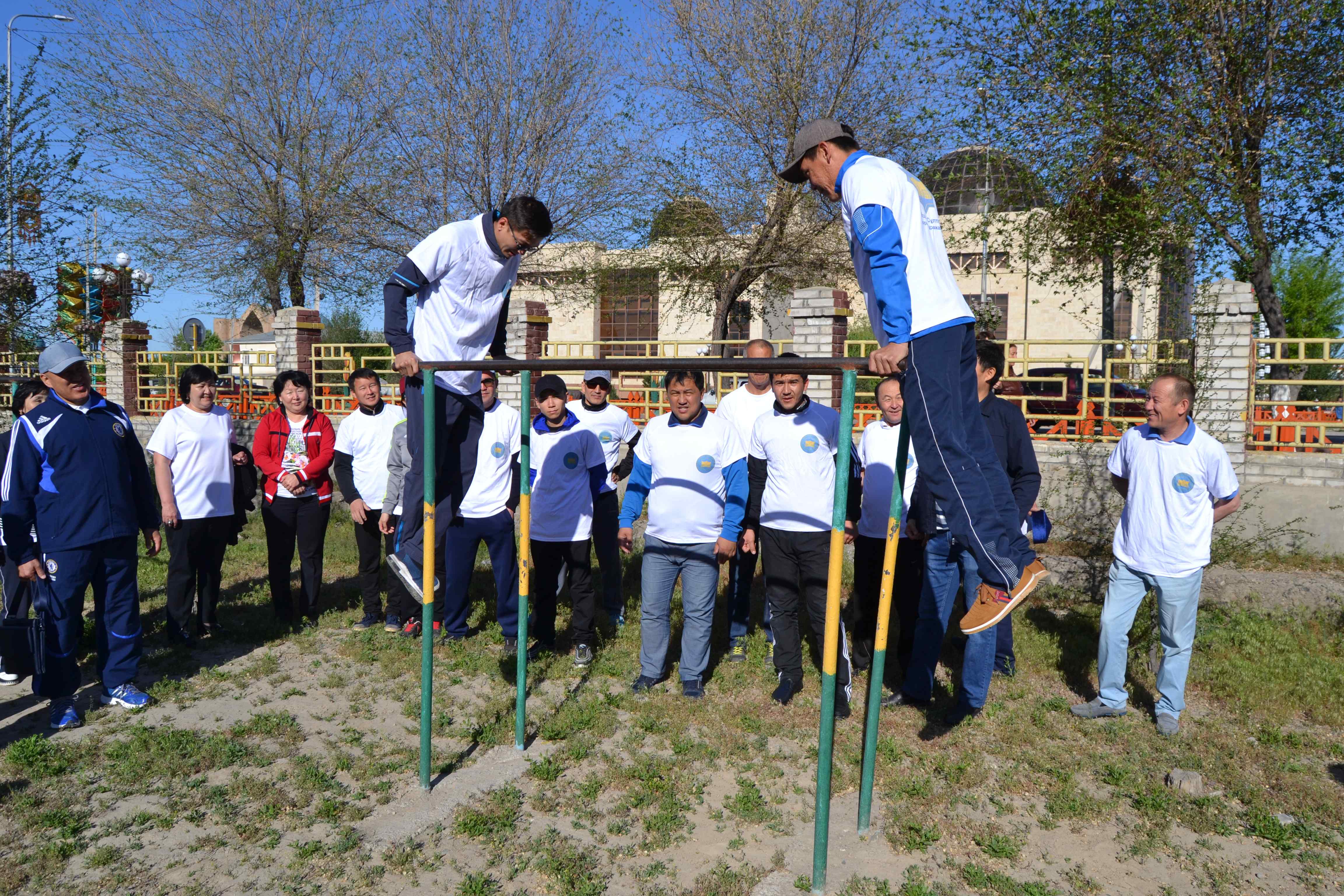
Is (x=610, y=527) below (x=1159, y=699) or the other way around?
the other way around

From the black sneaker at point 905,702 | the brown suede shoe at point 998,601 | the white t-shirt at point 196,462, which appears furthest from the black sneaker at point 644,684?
the white t-shirt at point 196,462

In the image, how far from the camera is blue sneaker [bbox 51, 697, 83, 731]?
193 inches

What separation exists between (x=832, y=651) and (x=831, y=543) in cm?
51

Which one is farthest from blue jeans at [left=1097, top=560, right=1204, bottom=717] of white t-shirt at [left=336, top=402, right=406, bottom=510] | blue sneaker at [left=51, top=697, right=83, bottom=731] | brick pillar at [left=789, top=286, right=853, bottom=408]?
brick pillar at [left=789, top=286, right=853, bottom=408]

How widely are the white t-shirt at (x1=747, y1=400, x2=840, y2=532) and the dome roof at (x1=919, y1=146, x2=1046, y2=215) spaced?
10074 millimetres

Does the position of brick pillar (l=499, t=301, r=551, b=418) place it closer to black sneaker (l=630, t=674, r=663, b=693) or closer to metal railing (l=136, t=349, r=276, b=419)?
metal railing (l=136, t=349, r=276, b=419)

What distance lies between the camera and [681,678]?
18.3 ft

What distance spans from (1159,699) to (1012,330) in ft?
121

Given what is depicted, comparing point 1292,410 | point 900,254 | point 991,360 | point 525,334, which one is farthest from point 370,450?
point 1292,410

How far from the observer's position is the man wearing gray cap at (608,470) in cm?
707

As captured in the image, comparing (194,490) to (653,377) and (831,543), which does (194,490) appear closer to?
(831,543)

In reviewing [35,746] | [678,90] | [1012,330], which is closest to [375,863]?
[35,746]

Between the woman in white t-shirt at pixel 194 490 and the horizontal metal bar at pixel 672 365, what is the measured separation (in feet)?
10.2

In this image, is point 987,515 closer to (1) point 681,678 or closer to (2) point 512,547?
(1) point 681,678
